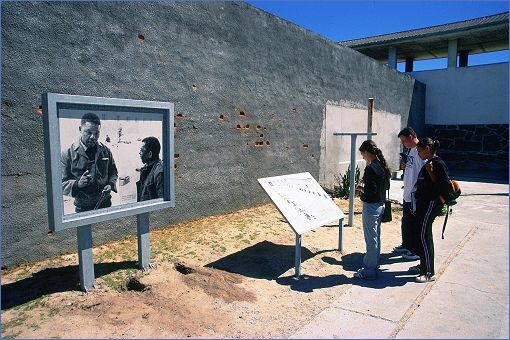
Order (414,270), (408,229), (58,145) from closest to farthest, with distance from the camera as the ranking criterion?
(58,145), (414,270), (408,229)

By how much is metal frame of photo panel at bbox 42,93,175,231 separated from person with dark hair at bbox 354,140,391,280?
2.28 m

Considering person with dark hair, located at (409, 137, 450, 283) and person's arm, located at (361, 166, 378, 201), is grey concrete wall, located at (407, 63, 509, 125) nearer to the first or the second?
person with dark hair, located at (409, 137, 450, 283)

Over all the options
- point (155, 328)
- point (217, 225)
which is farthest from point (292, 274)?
point (217, 225)

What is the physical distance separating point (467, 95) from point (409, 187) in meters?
13.4

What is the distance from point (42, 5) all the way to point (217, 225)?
3900mm

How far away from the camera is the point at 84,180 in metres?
3.22

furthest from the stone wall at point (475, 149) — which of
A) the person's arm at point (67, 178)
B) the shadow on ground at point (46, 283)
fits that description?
the person's arm at point (67, 178)

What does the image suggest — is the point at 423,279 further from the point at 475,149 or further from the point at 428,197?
the point at 475,149

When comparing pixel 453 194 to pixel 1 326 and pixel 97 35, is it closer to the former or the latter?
pixel 1 326

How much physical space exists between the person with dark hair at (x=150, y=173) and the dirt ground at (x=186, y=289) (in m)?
0.88

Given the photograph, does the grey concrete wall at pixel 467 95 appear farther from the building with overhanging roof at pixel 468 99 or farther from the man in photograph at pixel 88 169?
the man in photograph at pixel 88 169

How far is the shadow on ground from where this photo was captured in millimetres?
3234

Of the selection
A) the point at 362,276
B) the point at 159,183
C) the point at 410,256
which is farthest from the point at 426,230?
the point at 159,183

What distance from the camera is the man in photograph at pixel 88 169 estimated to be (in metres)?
3.12
